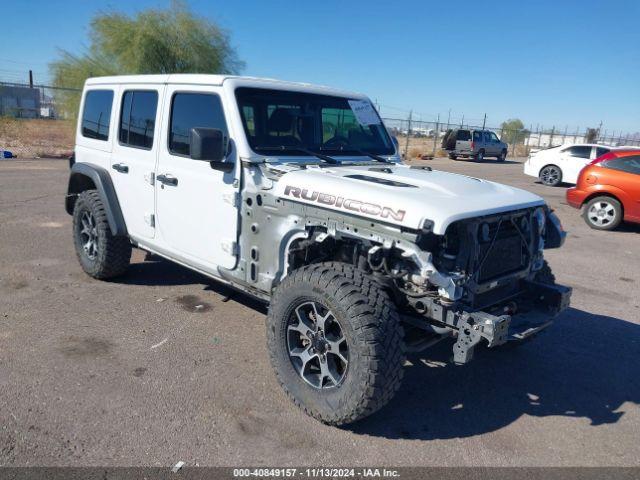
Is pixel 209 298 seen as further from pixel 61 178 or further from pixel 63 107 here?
pixel 63 107

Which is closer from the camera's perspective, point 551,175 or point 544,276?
point 544,276

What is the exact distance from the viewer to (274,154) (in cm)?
412

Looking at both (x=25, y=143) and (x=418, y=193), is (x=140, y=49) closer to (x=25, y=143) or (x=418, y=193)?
(x=25, y=143)

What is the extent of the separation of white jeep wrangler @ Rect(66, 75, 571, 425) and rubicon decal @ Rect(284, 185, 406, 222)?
0.4 inches

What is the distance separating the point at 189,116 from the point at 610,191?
844 centimetres

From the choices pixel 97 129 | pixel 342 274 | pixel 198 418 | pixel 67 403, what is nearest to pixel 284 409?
pixel 198 418

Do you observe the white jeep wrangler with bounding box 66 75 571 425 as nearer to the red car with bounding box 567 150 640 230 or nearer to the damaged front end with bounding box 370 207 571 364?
the damaged front end with bounding box 370 207 571 364

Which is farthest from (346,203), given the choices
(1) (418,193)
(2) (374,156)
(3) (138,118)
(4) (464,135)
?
(4) (464,135)

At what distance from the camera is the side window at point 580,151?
17.0 metres

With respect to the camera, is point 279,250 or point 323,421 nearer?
point 323,421

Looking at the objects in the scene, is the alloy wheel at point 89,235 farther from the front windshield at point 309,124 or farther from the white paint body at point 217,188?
the front windshield at point 309,124

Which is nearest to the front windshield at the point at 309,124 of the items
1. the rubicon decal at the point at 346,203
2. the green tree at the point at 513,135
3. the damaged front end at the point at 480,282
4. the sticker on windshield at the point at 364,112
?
the sticker on windshield at the point at 364,112

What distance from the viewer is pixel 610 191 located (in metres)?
9.88

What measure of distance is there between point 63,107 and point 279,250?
22143 mm
